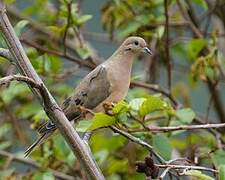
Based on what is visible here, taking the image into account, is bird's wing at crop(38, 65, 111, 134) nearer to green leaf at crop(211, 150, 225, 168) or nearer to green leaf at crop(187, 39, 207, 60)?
green leaf at crop(211, 150, 225, 168)

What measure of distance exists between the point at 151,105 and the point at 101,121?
0.24 meters

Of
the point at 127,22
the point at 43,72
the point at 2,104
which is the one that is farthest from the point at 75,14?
the point at 2,104

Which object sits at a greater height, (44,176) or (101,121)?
(101,121)

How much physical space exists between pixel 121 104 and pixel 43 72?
0.97m

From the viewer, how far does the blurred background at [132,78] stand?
260 centimetres

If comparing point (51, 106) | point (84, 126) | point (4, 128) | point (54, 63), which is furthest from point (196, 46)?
point (51, 106)

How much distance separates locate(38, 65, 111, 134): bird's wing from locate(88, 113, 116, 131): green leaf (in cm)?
42

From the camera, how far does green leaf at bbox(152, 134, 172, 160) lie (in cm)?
239

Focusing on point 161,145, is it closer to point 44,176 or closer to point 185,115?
point 185,115

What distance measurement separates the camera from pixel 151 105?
1994 mm

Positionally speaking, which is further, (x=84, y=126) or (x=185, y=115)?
(x=185, y=115)

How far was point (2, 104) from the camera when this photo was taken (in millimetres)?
3291

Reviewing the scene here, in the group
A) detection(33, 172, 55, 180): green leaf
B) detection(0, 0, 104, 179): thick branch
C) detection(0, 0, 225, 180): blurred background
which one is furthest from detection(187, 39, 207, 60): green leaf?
detection(0, 0, 104, 179): thick branch

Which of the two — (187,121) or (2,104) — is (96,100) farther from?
(2,104)
